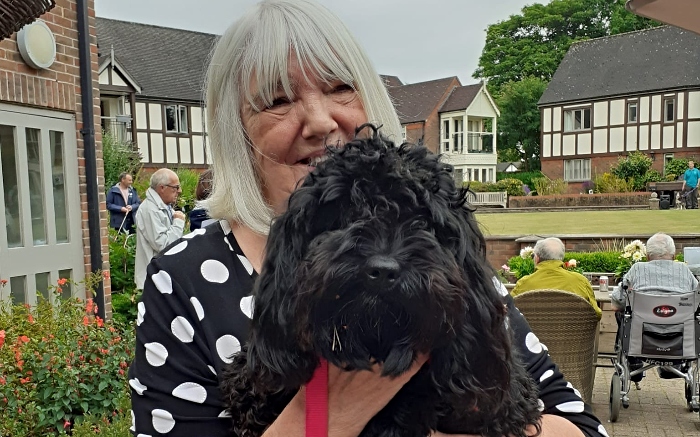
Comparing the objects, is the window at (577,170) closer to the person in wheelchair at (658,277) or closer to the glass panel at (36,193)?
the person in wheelchair at (658,277)

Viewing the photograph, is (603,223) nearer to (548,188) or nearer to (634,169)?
(548,188)

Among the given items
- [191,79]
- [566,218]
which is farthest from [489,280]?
[191,79]

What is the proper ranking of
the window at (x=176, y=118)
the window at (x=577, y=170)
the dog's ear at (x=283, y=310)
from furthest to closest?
the window at (x=577, y=170) < the window at (x=176, y=118) < the dog's ear at (x=283, y=310)

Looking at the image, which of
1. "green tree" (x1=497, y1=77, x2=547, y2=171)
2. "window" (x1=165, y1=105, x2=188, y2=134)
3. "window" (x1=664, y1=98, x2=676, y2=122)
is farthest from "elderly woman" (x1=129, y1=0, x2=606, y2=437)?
"green tree" (x1=497, y1=77, x2=547, y2=171)

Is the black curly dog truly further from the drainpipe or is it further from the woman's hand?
the drainpipe

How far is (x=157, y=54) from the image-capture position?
41.8 metres

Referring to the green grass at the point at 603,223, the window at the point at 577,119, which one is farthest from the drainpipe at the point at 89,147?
the window at the point at 577,119

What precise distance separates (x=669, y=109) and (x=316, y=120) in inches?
1906

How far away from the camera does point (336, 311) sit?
124 centimetres

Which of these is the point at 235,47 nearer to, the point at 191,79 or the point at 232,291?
the point at 232,291

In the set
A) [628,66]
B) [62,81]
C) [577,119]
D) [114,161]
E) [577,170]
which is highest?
[628,66]

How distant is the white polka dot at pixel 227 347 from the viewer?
5.15 ft

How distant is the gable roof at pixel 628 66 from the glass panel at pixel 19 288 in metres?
45.3

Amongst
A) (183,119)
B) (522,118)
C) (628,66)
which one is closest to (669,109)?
(628,66)
